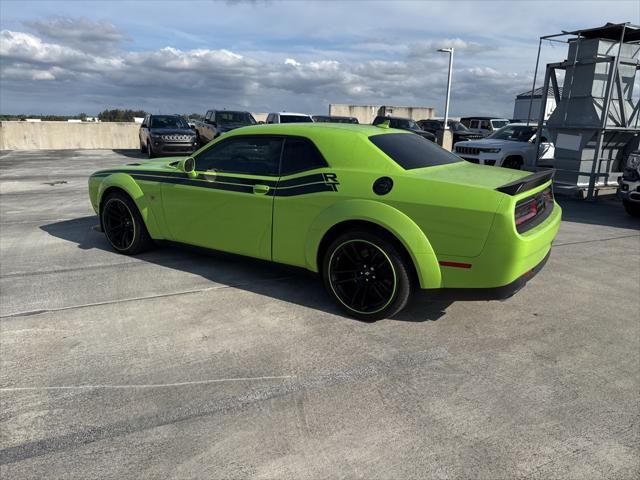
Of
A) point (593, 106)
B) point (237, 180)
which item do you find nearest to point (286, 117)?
point (593, 106)

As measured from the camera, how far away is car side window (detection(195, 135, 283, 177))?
4.33 metres

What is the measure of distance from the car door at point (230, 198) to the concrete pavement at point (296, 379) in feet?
1.30

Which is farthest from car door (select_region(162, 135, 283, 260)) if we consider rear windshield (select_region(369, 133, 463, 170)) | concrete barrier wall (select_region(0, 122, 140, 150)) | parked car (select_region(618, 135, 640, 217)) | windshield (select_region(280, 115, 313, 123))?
concrete barrier wall (select_region(0, 122, 140, 150))

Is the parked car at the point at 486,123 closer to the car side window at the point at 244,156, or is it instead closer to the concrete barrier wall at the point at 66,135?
the concrete barrier wall at the point at 66,135

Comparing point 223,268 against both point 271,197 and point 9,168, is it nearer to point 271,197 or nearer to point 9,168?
point 271,197

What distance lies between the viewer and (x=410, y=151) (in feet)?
13.7

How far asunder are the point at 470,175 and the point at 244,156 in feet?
6.76

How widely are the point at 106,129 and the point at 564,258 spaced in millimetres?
24112

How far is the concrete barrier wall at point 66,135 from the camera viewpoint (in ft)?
75.8

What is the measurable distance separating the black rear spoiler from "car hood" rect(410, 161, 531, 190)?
2.8 inches

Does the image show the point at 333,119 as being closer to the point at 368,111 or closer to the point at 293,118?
the point at 293,118

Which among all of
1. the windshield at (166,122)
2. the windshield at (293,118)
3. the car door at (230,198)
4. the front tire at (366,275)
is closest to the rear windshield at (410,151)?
the front tire at (366,275)

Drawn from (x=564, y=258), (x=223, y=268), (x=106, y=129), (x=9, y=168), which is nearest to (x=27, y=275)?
(x=223, y=268)

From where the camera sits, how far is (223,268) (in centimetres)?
517
